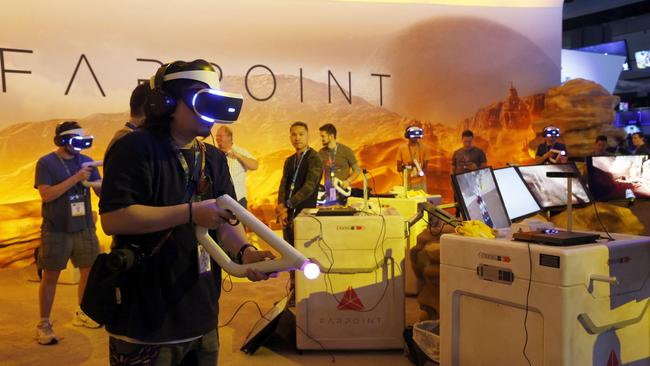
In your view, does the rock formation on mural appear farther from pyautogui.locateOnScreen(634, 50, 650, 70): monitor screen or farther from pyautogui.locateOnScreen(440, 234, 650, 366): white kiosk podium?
pyautogui.locateOnScreen(634, 50, 650, 70): monitor screen

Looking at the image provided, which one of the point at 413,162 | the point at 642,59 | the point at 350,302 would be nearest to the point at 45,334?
the point at 350,302

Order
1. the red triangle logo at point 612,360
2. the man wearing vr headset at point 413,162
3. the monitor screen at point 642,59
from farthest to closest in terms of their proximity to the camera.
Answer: the monitor screen at point 642,59 < the man wearing vr headset at point 413,162 < the red triangle logo at point 612,360

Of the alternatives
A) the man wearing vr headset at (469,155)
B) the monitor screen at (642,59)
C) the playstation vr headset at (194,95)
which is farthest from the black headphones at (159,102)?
the monitor screen at (642,59)

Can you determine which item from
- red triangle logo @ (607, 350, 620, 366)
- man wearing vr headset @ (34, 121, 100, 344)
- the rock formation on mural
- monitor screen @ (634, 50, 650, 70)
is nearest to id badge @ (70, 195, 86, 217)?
man wearing vr headset @ (34, 121, 100, 344)

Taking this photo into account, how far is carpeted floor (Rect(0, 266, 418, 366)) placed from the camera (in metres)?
3.74

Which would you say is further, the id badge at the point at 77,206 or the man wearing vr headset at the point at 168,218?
the id badge at the point at 77,206

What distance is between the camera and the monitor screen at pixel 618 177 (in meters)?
3.88

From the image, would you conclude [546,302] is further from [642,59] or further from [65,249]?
[642,59]

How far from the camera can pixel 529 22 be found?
9.52 meters

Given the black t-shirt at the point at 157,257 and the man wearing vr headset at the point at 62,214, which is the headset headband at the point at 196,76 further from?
the man wearing vr headset at the point at 62,214

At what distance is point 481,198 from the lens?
301cm

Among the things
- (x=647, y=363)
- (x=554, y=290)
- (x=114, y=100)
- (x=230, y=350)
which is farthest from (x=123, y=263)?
(x=114, y=100)

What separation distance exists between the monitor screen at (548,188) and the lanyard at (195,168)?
237 centimetres

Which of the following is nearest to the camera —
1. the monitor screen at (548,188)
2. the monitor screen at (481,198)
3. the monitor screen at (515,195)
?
the monitor screen at (481,198)
